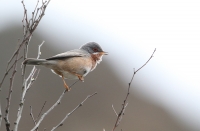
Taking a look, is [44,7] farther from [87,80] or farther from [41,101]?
[87,80]

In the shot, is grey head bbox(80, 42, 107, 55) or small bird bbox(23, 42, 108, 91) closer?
small bird bbox(23, 42, 108, 91)

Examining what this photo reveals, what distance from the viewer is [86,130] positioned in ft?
55.1

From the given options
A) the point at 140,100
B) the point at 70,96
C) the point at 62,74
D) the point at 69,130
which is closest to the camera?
the point at 62,74

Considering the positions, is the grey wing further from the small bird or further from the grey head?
the grey head

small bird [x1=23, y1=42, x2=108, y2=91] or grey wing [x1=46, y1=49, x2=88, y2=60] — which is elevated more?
grey wing [x1=46, y1=49, x2=88, y2=60]

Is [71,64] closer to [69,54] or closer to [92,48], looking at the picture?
[69,54]


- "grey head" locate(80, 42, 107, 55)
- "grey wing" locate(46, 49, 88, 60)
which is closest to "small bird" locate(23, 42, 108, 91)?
"grey wing" locate(46, 49, 88, 60)

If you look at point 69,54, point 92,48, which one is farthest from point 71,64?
point 92,48

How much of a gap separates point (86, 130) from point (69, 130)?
3.67ft

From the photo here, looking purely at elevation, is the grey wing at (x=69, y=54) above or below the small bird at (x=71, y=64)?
above

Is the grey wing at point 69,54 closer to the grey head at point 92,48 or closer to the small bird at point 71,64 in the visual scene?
the small bird at point 71,64

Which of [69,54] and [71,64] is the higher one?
[69,54]

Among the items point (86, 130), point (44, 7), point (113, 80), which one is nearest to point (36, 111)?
point (86, 130)

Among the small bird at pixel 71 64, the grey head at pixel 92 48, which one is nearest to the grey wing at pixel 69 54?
the small bird at pixel 71 64
